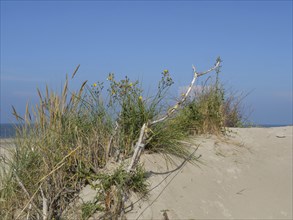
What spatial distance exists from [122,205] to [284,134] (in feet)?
14.9

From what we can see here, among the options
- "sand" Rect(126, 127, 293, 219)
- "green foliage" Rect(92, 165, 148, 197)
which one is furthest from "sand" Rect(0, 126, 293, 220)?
"green foliage" Rect(92, 165, 148, 197)

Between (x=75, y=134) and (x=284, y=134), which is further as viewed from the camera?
(x=284, y=134)

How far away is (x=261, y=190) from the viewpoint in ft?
19.3

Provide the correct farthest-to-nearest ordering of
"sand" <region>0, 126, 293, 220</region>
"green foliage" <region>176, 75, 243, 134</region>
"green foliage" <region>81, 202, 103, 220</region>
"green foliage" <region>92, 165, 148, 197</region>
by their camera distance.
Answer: "green foliage" <region>176, 75, 243, 134</region>, "sand" <region>0, 126, 293, 220</region>, "green foliage" <region>92, 165, 148, 197</region>, "green foliage" <region>81, 202, 103, 220</region>

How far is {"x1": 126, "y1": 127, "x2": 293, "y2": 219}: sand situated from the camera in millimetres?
4977

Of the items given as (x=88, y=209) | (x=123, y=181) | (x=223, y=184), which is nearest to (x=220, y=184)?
(x=223, y=184)

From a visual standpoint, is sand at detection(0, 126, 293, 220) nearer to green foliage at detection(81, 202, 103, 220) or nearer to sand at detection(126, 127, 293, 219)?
sand at detection(126, 127, 293, 219)

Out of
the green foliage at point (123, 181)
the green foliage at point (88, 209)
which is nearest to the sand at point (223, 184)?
the green foliage at point (123, 181)

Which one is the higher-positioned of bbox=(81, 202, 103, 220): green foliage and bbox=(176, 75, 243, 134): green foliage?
bbox=(176, 75, 243, 134): green foliage

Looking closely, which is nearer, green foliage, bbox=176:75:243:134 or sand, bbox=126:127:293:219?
sand, bbox=126:127:293:219

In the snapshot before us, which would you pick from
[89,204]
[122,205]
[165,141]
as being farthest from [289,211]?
[89,204]

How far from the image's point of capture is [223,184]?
576cm

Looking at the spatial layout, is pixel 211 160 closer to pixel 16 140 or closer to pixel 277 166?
pixel 277 166

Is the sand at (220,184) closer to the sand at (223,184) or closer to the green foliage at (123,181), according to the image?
the sand at (223,184)
